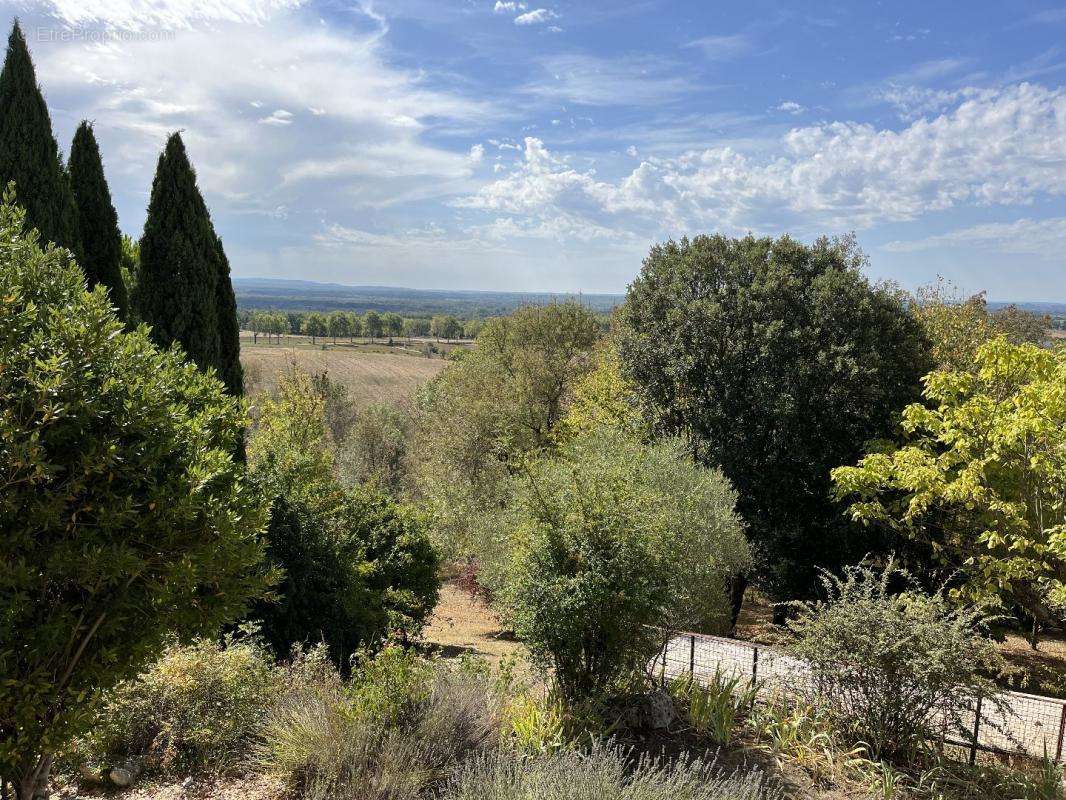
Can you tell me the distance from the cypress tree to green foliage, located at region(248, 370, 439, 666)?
16.5 feet

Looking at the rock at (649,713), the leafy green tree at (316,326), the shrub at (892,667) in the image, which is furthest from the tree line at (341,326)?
the shrub at (892,667)

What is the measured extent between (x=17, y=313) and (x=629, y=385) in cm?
1773

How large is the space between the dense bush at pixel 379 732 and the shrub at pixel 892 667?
3755mm

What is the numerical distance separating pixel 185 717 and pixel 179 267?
898cm

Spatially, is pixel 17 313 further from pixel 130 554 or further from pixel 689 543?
pixel 689 543

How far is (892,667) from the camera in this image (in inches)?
276

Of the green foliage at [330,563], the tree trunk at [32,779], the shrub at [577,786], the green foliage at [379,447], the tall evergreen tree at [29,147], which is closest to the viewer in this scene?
the tree trunk at [32,779]

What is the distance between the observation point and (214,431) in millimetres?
5215

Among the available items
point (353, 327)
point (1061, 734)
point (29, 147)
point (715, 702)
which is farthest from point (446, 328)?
point (1061, 734)

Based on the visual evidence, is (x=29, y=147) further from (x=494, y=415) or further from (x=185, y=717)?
(x=494, y=415)

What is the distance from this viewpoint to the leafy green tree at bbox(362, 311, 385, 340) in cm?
12050

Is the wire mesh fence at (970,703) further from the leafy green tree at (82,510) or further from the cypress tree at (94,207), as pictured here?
the cypress tree at (94,207)

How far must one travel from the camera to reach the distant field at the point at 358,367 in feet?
197

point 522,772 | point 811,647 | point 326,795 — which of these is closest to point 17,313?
point 326,795
